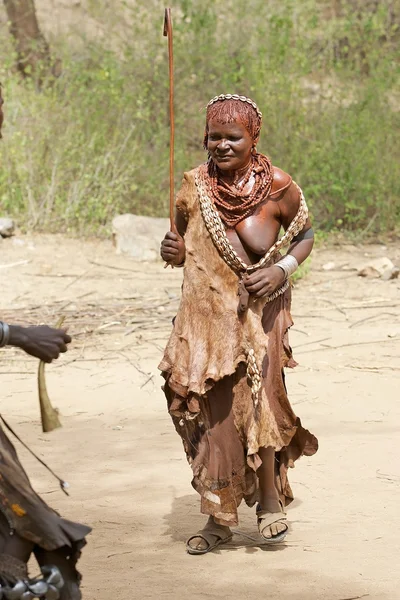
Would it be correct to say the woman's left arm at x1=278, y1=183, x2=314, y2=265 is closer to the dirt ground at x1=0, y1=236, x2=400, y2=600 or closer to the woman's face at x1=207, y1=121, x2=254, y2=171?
the woman's face at x1=207, y1=121, x2=254, y2=171

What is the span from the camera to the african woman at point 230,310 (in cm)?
411

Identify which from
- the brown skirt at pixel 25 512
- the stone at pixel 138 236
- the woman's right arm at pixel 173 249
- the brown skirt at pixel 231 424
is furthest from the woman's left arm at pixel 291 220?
the stone at pixel 138 236

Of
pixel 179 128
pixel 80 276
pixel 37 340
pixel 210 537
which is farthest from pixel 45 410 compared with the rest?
pixel 179 128

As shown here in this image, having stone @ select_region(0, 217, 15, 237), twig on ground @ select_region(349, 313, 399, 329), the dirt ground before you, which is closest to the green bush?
stone @ select_region(0, 217, 15, 237)

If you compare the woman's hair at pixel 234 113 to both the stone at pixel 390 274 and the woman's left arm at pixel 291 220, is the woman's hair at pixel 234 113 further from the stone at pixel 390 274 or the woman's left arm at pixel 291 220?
the stone at pixel 390 274

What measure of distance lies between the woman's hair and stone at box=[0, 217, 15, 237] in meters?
7.22

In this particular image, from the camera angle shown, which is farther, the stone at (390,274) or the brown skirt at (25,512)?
the stone at (390,274)

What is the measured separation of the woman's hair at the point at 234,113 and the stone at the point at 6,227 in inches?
284

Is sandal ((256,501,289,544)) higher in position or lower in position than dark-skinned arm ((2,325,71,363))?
lower

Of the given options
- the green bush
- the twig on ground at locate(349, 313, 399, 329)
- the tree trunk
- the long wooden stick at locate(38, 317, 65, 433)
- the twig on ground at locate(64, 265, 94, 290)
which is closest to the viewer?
the long wooden stick at locate(38, 317, 65, 433)

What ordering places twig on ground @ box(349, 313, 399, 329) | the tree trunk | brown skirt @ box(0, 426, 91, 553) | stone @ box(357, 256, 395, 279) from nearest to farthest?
brown skirt @ box(0, 426, 91, 553), twig on ground @ box(349, 313, 399, 329), stone @ box(357, 256, 395, 279), the tree trunk

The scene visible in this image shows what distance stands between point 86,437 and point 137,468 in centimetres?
67

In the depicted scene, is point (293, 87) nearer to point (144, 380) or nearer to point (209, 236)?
point (144, 380)

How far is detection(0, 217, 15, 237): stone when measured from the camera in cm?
1104
